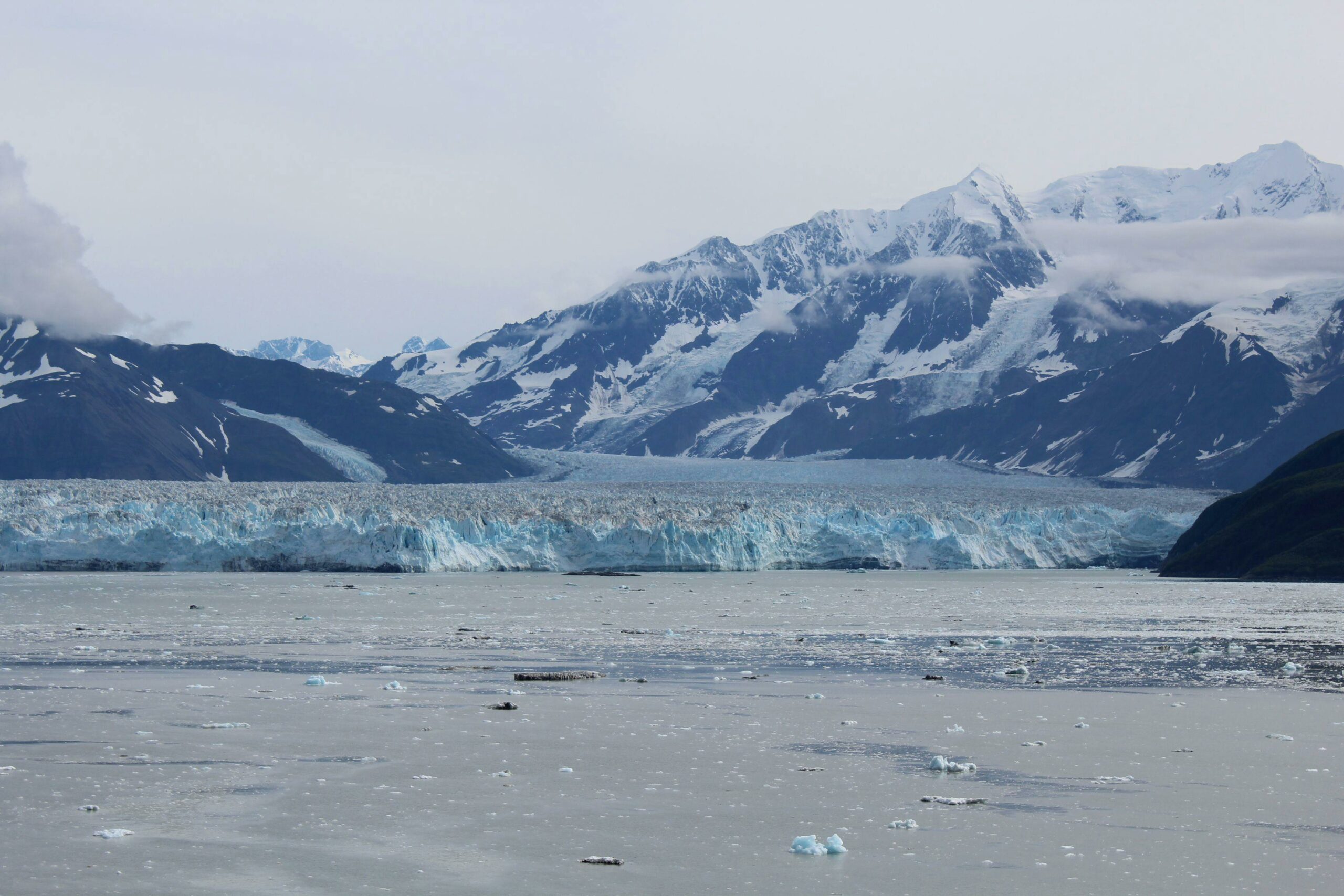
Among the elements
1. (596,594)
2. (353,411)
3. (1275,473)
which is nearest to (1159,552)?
(1275,473)

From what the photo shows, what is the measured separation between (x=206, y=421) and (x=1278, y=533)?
117m

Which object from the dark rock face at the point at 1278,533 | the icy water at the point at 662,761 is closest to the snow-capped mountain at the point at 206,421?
the dark rock face at the point at 1278,533

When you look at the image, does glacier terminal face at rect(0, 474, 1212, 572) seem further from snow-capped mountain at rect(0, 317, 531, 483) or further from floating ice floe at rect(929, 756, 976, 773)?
snow-capped mountain at rect(0, 317, 531, 483)

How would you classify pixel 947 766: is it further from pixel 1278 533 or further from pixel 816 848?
pixel 1278 533

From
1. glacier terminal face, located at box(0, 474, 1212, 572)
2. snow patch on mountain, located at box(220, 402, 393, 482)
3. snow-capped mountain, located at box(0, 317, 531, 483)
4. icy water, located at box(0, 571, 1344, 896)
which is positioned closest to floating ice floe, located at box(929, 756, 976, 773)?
icy water, located at box(0, 571, 1344, 896)

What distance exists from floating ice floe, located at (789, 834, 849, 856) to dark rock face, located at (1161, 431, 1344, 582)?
57569mm

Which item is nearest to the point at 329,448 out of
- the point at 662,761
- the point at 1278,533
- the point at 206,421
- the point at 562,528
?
the point at 206,421

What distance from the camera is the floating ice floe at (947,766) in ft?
48.2

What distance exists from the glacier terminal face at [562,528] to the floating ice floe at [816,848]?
1894 inches

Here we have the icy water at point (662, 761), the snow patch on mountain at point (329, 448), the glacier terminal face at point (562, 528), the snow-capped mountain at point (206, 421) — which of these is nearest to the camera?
the icy water at point (662, 761)

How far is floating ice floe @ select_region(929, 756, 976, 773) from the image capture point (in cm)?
1468

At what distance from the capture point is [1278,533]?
67188 mm

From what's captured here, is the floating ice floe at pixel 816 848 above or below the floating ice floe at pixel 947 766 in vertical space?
above

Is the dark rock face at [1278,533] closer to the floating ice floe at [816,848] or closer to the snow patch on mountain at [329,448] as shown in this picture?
the floating ice floe at [816,848]
